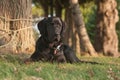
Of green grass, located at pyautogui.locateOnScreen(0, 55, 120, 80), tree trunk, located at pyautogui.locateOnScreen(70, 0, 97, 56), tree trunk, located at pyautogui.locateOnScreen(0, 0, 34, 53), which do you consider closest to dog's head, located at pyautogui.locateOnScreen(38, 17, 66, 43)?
green grass, located at pyautogui.locateOnScreen(0, 55, 120, 80)

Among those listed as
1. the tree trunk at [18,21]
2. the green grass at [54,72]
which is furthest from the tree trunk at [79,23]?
the green grass at [54,72]

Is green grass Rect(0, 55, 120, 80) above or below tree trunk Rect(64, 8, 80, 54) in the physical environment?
above

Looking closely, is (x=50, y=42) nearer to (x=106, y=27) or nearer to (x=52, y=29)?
(x=52, y=29)

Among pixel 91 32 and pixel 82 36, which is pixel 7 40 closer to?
pixel 82 36

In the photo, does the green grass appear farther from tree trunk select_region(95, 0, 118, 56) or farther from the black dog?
tree trunk select_region(95, 0, 118, 56)

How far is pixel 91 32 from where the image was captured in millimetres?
39625

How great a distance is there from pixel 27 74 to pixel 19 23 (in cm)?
461

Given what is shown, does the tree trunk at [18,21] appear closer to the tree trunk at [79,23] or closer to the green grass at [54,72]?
the green grass at [54,72]

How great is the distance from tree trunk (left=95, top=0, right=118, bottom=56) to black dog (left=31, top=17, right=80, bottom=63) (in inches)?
414

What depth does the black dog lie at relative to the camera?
1013cm

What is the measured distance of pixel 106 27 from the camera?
21.0 meters

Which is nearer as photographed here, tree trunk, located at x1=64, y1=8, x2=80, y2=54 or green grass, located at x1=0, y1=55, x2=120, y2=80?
green grass, located at x1=0, y1=55, x2=120, y2=80

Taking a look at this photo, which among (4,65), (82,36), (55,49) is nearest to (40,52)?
(55,49)

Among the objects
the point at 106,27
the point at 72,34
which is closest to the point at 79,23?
the point at 106,27
